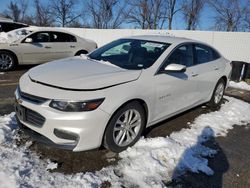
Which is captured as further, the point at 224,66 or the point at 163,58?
the point at 224,66

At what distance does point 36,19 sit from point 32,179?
44.3 m

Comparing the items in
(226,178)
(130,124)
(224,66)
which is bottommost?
(226,178)

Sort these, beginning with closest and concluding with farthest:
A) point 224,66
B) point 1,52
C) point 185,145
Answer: point 185,145
point 224,66
point 1,52

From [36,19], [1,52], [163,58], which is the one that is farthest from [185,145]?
[36,19]

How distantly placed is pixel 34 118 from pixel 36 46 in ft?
22.2

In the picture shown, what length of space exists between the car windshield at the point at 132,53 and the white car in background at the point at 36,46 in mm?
5256

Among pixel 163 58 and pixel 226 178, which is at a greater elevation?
pixel 163 58

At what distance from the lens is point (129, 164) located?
3324mm

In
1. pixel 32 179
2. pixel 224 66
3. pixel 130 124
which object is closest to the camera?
pixel 32 179

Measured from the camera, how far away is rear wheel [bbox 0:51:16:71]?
880cm

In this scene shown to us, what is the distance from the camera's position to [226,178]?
10.7 ft

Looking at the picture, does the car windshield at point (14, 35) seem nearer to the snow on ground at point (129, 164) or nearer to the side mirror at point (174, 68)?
the snow on ground at point (129, 164)

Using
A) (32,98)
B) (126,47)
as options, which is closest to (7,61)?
(126,47)

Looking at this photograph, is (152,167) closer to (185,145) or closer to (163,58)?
(185,145)
